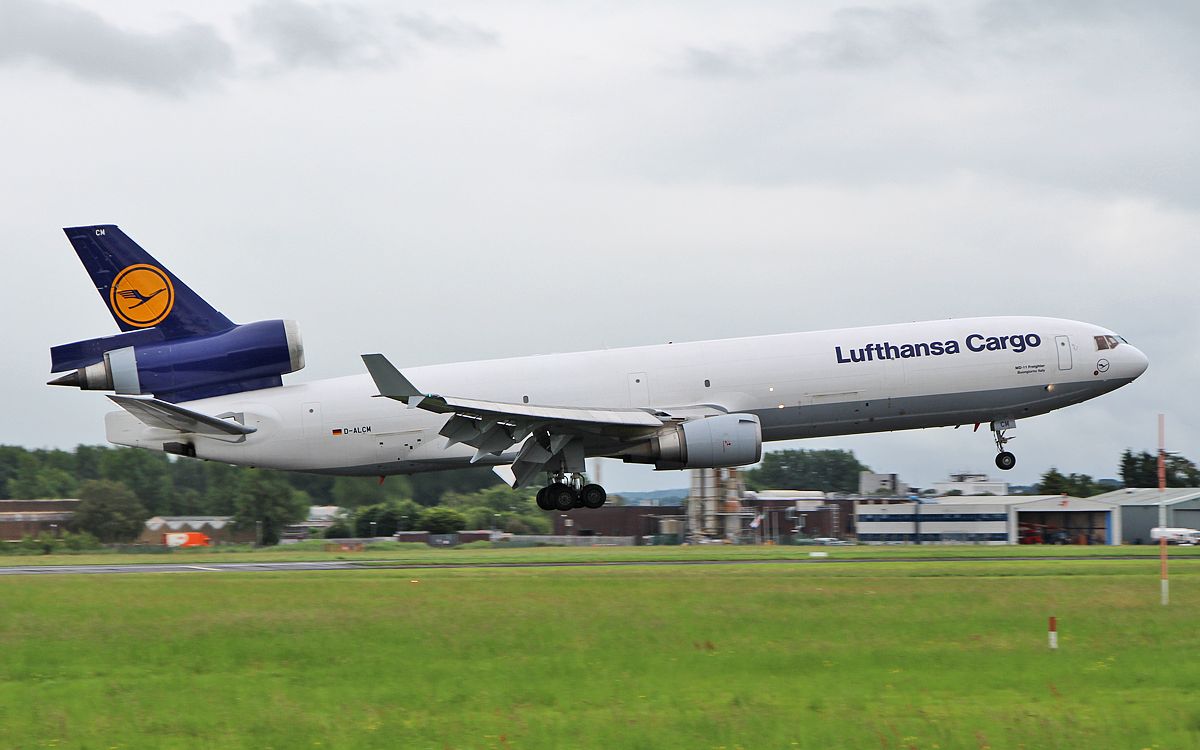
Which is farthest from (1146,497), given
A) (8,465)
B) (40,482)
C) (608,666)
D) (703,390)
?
(8,465)

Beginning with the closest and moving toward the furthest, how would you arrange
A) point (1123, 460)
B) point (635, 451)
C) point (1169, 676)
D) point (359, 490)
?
1. point (1169, 676)
2. point (635, 451)
3. point (359, 490)
4. point (1123, 460)

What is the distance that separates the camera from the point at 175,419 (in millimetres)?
36594

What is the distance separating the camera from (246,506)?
63.9 m

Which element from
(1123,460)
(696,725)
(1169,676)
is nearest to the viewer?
(696,725)

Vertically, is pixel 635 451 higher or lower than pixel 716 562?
higher

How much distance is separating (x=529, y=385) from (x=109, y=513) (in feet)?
99.5

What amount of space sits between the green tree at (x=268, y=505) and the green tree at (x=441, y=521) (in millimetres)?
6224

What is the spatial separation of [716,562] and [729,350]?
646cm

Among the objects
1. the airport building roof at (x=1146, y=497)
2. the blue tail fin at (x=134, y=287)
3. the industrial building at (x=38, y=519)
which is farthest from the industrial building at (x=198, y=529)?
the airport building roof at (x=1146, y=497)

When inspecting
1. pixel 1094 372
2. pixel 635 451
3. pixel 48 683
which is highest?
pixel 1094 372

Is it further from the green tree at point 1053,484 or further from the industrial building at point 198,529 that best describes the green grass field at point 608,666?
the green tree at point 1053,484

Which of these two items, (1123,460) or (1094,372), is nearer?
(1094,372)

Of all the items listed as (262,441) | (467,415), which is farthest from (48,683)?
(262,441)

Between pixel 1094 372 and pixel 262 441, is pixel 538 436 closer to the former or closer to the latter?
pixel 262 441
